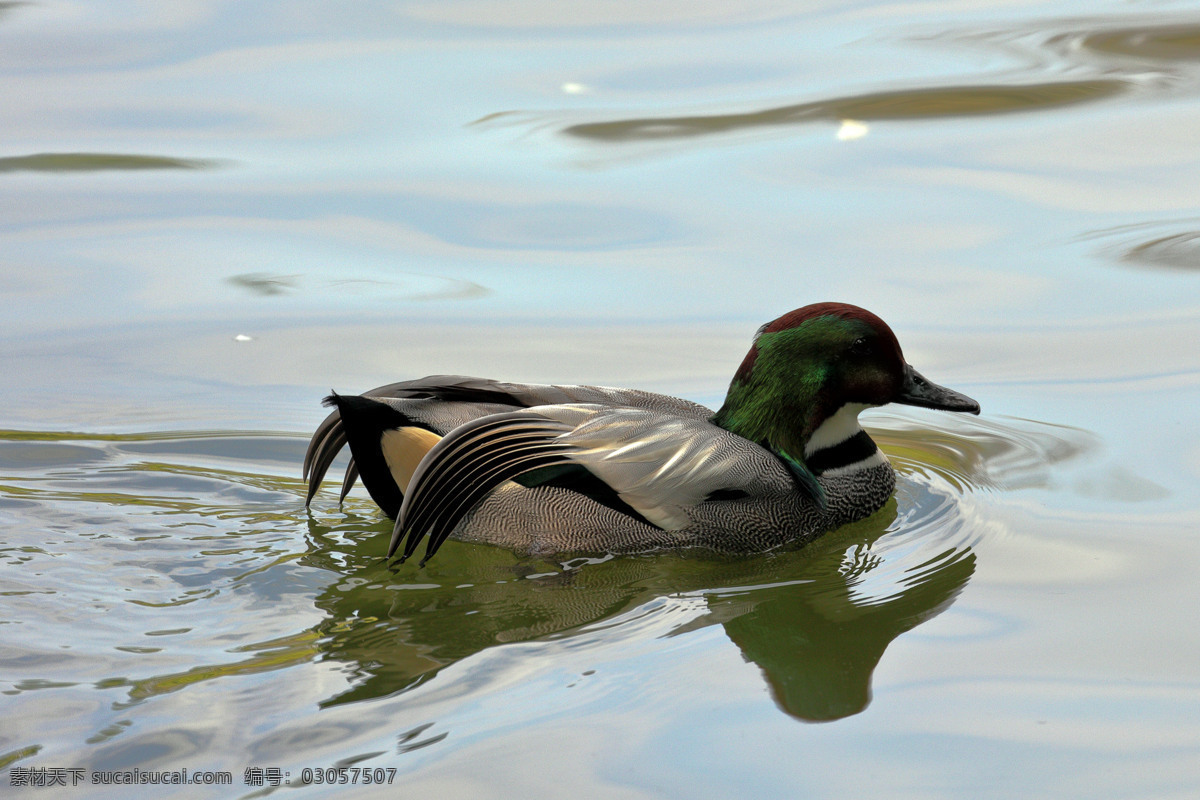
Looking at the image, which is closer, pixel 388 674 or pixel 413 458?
pixel 388 674

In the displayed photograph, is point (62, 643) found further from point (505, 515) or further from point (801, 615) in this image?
point (801, 615)

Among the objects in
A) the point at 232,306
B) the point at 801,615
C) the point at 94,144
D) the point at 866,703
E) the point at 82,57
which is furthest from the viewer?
the point at 82,57

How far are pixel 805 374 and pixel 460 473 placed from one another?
1.54 metres

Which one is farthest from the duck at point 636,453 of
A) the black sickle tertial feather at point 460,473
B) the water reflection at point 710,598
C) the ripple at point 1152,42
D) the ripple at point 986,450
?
the ripple at point 1152,42

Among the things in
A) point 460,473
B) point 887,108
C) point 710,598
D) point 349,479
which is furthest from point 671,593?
point 887,108

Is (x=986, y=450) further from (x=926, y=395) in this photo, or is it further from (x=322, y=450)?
(x=322, y=450)

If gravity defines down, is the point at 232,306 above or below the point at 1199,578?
above

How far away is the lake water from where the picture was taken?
404 centimetres

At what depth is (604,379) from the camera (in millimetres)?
7262

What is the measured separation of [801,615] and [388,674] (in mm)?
1522

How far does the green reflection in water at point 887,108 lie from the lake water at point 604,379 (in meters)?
0.04

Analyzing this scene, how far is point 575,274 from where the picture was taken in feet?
27.9

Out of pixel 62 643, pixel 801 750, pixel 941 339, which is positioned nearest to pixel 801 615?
pixel 801 750

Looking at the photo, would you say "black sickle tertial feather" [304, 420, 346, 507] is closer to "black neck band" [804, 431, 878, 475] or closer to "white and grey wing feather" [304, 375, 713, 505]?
"white and grey wing feather" [304, 375, 713, 505]
